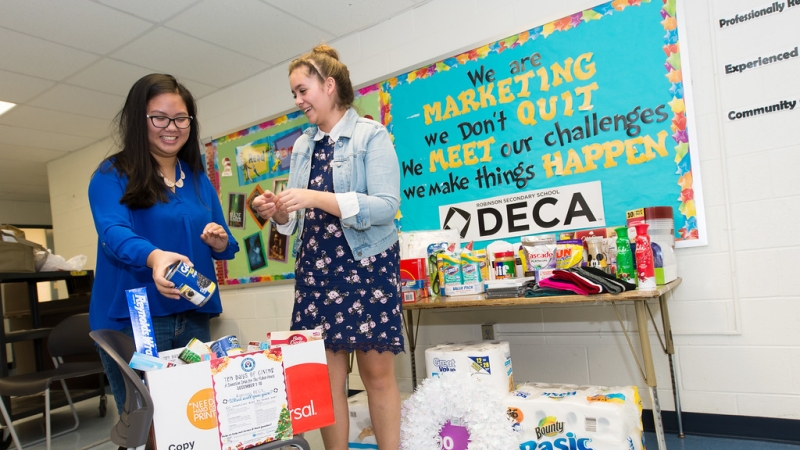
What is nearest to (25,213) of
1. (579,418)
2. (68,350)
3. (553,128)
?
(68,350)

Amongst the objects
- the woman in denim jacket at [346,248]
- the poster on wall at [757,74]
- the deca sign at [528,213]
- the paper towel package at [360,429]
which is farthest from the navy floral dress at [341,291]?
the poster on wall at [757,74]

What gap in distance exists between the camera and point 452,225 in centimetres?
289

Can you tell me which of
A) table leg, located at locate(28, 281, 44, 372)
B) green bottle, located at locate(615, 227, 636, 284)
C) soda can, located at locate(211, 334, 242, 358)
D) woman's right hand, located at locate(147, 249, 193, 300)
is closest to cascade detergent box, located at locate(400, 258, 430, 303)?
green bottle, located at locate(615, 227, 636, 284)

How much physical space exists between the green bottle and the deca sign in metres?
0.49

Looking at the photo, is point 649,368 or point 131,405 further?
point 649,368

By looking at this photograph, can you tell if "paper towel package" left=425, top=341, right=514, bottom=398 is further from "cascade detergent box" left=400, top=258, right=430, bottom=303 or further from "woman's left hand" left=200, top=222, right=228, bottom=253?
"woman's left hand" left=200, top=222, right=228, bottom=253

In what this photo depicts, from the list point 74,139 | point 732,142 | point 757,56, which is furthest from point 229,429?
point 74,139

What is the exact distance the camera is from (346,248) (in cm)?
167

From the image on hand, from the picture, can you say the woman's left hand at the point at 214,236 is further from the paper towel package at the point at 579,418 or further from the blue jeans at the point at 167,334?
the paper towel package at the point at 579,418

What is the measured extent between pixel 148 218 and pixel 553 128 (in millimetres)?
1939

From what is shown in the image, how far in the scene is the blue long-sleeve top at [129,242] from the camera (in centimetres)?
126

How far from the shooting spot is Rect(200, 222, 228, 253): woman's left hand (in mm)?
1455

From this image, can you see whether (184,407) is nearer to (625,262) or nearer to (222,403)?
(222,403)

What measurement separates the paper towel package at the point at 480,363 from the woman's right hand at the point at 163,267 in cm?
121
